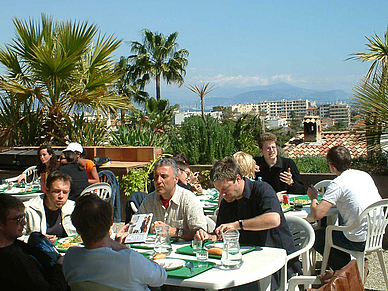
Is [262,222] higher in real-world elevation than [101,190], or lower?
higher

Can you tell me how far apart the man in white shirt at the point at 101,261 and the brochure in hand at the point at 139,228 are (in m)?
0.94

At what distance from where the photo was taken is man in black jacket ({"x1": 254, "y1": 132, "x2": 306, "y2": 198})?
527 cm

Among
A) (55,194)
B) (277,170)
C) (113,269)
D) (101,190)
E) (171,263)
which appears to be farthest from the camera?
(101,190)

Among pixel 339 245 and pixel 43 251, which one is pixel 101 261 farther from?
pixel 339 245

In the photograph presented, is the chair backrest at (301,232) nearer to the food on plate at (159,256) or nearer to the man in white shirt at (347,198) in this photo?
the man in white shirt at (347,198)

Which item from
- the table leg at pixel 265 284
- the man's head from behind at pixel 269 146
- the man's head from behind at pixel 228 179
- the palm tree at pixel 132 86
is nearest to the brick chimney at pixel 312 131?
the palm tree at pixel 132 86

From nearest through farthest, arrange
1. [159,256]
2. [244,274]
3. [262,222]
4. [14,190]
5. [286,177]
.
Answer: [244,274], [159,256], [262,222], [286,177], [14,190]

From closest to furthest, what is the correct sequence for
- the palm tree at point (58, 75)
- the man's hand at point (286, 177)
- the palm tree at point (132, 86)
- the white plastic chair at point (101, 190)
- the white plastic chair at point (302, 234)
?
the white plastic chair at point (302, 234)
the man's hand at point (286, 177)
the white plastic chair at point (101, 190)
the palm tree at point (58, 75)
the palm tree at point (132, 86)

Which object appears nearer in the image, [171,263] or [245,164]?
[171,263]

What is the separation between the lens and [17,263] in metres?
2.26

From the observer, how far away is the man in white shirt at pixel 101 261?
218 cm

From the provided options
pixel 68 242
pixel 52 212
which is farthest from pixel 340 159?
pixel 52 212

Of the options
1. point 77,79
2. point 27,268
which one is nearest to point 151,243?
point 27,268

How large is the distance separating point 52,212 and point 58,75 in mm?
7234
